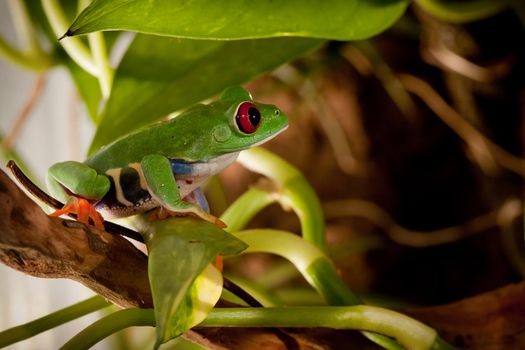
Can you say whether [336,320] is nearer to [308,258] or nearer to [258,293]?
[308,258]

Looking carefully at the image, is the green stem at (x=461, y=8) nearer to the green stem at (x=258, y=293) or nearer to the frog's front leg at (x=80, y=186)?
the green stem at (x=258, y=293)

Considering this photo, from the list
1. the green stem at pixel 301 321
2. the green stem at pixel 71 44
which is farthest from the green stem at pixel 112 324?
the green stem at pixel 71 44

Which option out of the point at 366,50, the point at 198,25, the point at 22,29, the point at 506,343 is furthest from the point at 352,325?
the point at 366,50

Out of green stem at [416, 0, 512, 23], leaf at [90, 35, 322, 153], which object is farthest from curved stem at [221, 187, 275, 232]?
green stem at [416, 0, 512, 23]

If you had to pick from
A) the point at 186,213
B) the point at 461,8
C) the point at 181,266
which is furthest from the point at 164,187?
the point at 461,8

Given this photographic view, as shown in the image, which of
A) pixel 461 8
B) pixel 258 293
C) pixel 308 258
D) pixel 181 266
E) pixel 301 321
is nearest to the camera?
pixel 181 266
